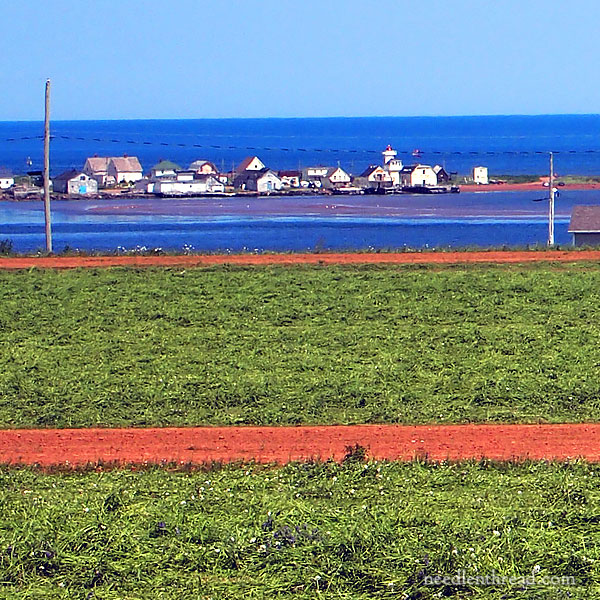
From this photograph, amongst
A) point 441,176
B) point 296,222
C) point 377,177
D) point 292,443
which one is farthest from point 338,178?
point 292,443

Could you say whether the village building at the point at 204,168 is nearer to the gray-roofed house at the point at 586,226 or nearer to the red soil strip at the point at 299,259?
the gray-roofed house at the point at 586,226

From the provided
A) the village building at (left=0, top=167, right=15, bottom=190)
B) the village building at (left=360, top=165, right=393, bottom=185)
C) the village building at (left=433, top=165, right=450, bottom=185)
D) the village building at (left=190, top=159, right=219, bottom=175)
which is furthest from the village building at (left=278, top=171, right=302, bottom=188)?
the village building at (left=0, top=167, right=15, bottom=190)

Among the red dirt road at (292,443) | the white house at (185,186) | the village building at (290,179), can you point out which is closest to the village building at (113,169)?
the white house at (185,186)

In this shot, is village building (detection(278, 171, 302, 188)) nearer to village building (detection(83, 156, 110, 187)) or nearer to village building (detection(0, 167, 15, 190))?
village building (detection(83, 156, 110, 187))

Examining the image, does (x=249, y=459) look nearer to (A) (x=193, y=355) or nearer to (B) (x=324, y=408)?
(B) (x=324, y=408)

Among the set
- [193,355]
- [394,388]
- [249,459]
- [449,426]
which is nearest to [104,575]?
[249,459]

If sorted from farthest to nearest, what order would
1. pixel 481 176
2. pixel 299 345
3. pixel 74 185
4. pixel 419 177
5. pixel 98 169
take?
pixel 481 176 → pixel 98 169 → pixel 419 177 → pixel 74 185 → pixel 299 345

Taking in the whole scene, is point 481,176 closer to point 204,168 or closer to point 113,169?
point 204,168

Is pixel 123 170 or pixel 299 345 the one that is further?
pixel 123 170
